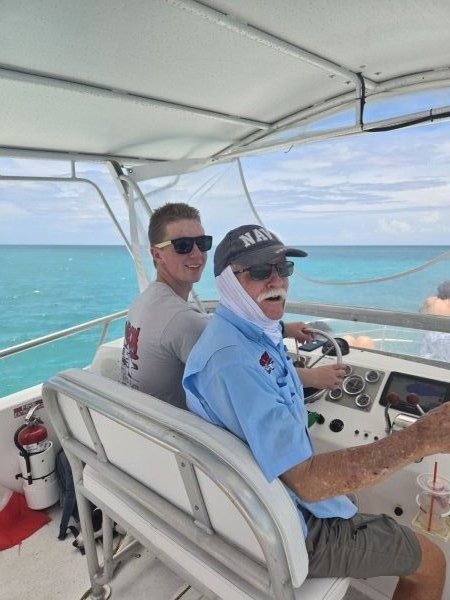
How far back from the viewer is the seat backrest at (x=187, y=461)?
83 cm

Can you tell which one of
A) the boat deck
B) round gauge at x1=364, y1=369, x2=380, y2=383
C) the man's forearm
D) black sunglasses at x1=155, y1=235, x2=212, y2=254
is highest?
black sunglasses at x1=155, y1=235, x2=212, y2=254

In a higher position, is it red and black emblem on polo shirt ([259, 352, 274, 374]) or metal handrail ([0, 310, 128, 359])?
red and black emblem on polo shirt ([259, 352, 274, 374])

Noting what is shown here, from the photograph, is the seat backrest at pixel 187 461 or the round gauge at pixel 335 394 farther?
the round gauge at pixel 335 394

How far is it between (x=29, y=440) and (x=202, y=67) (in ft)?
6.58

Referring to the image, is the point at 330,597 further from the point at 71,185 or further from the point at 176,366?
the point at 71,185

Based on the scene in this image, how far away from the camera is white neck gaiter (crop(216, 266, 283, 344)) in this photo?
1116 mm

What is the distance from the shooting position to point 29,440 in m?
2.14

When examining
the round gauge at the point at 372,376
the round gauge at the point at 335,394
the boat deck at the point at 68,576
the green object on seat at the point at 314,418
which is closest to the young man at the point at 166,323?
the green object on seat at the point at 314,418

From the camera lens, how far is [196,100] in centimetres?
206

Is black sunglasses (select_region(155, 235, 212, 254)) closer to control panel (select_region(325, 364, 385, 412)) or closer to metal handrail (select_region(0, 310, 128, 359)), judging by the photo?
control panel (select_region(325, 364, 385, 412))

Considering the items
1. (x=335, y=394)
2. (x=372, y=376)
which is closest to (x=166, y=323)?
(x=335, y=394)

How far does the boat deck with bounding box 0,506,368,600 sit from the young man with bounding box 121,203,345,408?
33.4 inches

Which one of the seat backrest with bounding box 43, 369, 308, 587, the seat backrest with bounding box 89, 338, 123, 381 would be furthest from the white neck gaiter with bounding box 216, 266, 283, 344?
the seat backrest with bounding box 89, 338, 123, 381

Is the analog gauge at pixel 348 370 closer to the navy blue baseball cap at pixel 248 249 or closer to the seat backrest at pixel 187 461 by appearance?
the navy blue baseball cap at pixel 248 249
